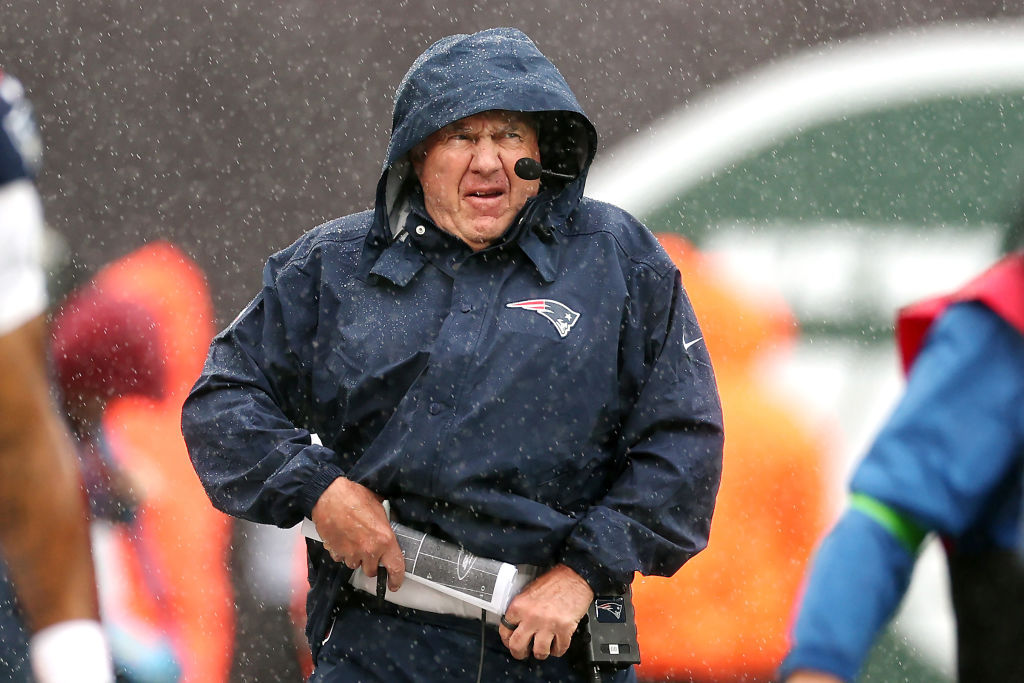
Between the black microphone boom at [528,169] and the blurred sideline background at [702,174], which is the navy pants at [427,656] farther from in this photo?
the blurred sideline background at [702,174]

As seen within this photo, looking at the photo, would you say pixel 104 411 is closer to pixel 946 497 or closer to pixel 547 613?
pixel 547 613

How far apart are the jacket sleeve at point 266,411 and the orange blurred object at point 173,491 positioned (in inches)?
40.5

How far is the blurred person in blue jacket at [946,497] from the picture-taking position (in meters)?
1.54

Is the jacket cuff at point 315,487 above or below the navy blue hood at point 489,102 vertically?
below

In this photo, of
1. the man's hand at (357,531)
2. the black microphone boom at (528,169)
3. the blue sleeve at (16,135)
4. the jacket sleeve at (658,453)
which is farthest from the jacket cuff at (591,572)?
the blue sleeve at (16,135)

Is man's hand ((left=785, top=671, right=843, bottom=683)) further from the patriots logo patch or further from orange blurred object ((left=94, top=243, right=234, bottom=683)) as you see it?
orange blurred object ((left=94, top=243, right=234, bottom=683))

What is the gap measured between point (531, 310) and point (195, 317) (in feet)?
4.96

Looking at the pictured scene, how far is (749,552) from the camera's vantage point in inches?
143

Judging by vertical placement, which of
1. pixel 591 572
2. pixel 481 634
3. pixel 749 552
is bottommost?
pixel 749 552

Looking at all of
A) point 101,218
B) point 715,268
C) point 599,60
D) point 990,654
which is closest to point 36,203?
point 101,218

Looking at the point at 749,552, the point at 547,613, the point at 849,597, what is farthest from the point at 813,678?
the point at 749,552

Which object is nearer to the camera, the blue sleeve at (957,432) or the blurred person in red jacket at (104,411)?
the blue sleeve at (957,432)

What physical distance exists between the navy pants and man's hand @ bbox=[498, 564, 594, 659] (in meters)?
0.06

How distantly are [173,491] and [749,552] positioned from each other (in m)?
1.60
